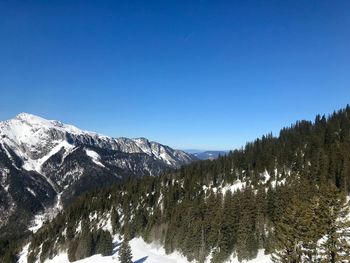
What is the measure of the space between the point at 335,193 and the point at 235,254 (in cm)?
5633

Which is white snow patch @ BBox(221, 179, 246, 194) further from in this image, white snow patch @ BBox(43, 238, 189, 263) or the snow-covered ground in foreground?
the snow-covered ground in foreground

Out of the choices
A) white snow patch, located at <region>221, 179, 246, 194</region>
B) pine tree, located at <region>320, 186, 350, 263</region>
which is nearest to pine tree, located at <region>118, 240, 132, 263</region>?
white snow patch, located at <region>221, 179, 246, 194</region>

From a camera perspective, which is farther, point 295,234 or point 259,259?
point 259,259

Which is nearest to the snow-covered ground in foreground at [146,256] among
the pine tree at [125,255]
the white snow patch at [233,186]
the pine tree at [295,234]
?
the pine tree at [125,255]

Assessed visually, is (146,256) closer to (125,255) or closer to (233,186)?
(125,255)

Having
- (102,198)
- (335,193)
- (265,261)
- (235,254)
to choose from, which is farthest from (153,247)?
(335,193)

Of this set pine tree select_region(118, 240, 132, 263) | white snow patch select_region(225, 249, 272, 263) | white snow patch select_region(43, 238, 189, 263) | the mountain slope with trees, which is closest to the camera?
the mountain slope with trees

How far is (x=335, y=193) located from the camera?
34688 millimetres

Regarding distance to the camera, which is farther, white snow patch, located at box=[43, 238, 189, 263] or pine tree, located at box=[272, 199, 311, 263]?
white snow patch, located at box=[43, 238, 189, 263]

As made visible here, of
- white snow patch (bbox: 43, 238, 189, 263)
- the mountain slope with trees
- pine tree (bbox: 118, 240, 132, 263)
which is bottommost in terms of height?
white snow patch (bbox: 43, 238, 189, 263)

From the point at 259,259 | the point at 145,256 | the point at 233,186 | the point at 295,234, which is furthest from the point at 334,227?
the point at 233,186

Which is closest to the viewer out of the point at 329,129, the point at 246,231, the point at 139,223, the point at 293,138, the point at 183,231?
the point at 246,231

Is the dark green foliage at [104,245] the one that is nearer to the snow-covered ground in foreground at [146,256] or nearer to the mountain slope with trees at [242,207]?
the mountain slope with trees at [242,207]

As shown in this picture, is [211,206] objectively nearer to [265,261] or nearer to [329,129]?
[265,261]
